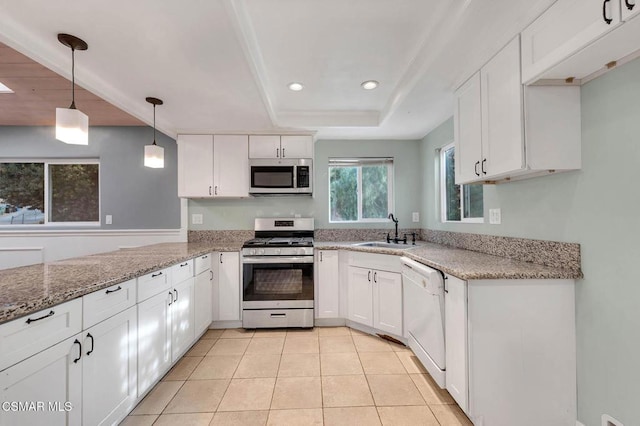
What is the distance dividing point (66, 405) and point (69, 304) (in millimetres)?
419

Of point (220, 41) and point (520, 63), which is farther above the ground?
point (220, 41)

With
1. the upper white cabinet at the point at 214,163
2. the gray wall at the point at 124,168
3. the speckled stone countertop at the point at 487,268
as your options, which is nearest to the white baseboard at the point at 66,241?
the gray wall at the point at 124,168

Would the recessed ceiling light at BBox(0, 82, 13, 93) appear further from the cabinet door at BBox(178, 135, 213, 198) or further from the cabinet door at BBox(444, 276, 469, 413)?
the cabinet door at BBox(444, 276, 469, 413)

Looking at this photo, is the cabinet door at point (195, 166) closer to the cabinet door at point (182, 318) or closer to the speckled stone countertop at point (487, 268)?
the cabinet door at point (182, 318)

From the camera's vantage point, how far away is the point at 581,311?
57.1 inches

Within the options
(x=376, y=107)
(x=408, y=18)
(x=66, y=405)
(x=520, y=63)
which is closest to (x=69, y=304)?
(x=66, y=405)

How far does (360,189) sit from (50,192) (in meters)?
4.05

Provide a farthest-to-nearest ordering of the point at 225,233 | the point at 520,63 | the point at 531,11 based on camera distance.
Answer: the point at 225,233 → the point at 520,63 → the point at 531,11

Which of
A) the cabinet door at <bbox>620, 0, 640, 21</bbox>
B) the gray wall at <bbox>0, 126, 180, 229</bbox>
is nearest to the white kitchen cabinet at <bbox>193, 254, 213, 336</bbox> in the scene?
the gray wall at <bbox>0, 126, 180, 229</bbox>

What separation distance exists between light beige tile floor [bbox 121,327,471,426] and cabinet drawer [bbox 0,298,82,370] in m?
0.88

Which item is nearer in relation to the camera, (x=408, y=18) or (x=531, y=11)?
(x=531, y=11)

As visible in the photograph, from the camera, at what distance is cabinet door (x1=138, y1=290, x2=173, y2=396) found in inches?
66.9

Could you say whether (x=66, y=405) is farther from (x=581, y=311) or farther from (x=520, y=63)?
(x=520, y=63)

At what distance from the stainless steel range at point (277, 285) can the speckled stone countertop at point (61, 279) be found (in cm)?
94
